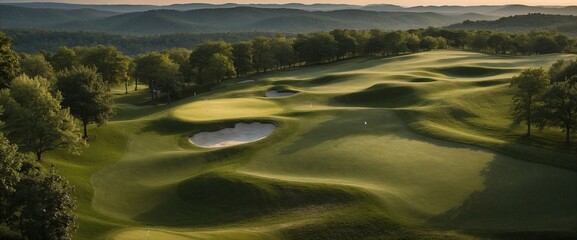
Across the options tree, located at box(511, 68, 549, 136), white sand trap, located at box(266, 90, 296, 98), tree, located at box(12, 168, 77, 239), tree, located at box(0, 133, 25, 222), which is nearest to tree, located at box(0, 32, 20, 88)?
tree, located at box(0, 133, 25, 222)

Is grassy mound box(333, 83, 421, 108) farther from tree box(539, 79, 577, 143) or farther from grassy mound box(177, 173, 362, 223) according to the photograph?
grassy mound box(177, 173, 362, 223)

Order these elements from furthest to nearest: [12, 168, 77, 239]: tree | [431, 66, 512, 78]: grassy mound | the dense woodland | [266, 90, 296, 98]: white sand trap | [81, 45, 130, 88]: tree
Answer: [81, 45, 130, 88]: tree, [431, 66, 512, 78]: grassy mound, [266, 90, 296, 98]: white sand trap, the dense woodland, [12, 168, 77, 239]: tree

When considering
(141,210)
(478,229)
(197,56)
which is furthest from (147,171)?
(197,56)

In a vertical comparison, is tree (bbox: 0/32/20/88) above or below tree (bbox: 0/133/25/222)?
above

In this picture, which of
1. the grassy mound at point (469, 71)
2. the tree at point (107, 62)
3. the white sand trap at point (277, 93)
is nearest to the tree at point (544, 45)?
the grassy mound at point (469, 71)

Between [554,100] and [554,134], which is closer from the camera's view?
[554,100]

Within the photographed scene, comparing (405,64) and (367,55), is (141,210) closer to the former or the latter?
(405,64)

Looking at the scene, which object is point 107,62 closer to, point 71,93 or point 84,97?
point 71,93
